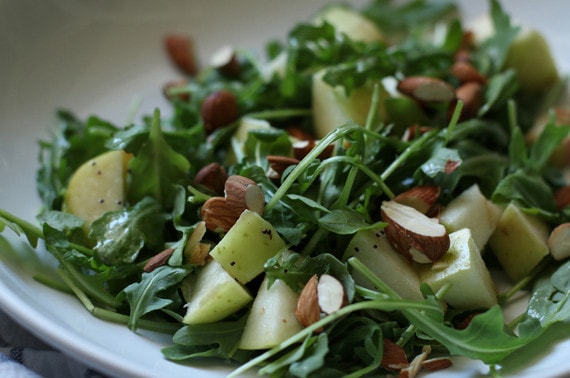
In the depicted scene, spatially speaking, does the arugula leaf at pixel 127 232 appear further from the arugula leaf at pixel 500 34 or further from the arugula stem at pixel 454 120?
the arugula leaf at pixel 500 34

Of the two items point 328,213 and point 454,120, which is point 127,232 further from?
point 454,120

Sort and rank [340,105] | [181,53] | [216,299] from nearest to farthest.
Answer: [216,299] → [340,105] → [181,53]

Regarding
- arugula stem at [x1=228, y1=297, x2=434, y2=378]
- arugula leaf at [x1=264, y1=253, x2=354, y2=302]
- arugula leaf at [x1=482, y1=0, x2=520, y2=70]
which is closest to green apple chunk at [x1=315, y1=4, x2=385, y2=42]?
arugula leaf at [x1=482, y1=0, x2=520, y2=70]

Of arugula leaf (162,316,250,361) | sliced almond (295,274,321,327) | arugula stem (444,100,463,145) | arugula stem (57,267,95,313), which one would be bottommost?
arugula leaf (162,316,250,361)

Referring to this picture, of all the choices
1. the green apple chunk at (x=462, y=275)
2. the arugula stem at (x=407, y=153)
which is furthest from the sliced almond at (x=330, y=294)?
the arugula stem at (x=407, y=153)

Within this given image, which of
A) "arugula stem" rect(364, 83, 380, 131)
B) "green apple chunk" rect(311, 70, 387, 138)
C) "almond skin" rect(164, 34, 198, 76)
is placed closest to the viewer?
"arugula stem" rect(364, 83, 380, 131)

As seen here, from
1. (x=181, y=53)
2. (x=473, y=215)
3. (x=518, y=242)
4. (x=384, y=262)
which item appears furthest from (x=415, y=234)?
(x=181, y=53)

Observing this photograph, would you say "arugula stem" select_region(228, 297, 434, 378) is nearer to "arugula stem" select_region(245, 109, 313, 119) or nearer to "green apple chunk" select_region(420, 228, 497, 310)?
"green apple chunk" select_region(420, 228, 497, 310)

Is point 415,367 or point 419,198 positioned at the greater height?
point 419,198
